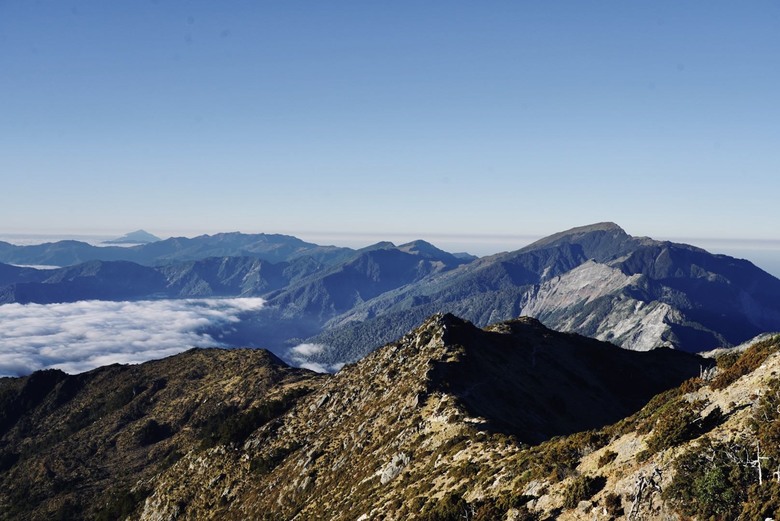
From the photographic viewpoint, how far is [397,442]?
7669 cm

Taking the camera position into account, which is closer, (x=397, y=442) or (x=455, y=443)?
(x=455, y=443)

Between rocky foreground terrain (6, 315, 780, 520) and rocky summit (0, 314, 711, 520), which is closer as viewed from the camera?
rocky foreground terrain (6, 315, 780, 520)

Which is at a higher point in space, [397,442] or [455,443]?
[455,443]

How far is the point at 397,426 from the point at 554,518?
48.1m

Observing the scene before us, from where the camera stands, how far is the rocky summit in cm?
5191

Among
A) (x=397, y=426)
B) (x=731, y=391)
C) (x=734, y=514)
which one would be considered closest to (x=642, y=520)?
(x=734, y=514)

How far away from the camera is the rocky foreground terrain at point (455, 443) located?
110 ft

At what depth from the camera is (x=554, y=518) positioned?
36.4m

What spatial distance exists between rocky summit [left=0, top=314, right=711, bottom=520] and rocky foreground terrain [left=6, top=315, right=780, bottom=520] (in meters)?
0.35

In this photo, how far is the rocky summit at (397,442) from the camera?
51906 mm

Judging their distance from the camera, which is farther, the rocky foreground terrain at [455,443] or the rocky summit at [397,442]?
the rocky summit at [397,442]

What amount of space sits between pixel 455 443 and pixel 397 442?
13019 mm

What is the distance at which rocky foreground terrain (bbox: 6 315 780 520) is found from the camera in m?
33.4

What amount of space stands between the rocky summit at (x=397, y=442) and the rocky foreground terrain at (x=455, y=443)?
351mm
